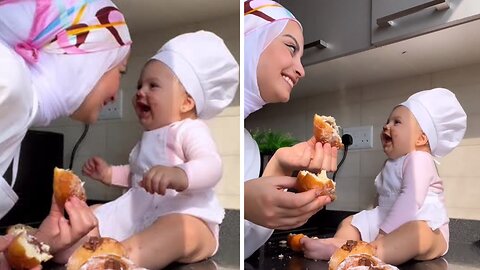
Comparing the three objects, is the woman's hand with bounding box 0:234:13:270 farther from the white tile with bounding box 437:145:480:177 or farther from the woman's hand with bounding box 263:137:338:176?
the white tile with bounding box 437:145:480:177

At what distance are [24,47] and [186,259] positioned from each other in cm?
32

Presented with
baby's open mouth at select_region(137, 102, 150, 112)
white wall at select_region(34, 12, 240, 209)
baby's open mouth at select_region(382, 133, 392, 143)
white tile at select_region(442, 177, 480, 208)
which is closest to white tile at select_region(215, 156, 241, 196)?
white wall at select_region(34, 12, 240, 209)

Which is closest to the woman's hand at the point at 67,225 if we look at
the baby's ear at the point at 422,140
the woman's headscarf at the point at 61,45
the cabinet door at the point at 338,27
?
the woman's headscarf at the point at 61,45

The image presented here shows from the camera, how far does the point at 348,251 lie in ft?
2.22

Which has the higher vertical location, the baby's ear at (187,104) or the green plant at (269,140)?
the baby's ear at (187,104)

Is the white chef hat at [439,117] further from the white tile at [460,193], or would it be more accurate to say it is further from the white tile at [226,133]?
the white tile at [226,133]

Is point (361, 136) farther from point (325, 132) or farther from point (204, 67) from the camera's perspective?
point (204, 67)

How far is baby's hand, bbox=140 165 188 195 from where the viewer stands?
0.54 m

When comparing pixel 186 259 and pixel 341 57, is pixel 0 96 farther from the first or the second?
pixel 341 57

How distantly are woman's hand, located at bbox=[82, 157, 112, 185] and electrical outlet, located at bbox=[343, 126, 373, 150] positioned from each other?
43cm

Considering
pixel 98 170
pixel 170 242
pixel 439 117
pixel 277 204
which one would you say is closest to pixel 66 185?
pixel 98 170

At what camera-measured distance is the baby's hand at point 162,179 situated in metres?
0.54

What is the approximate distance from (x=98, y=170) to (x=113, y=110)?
8cm

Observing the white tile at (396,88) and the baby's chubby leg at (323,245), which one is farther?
the white tile at (396,88)
